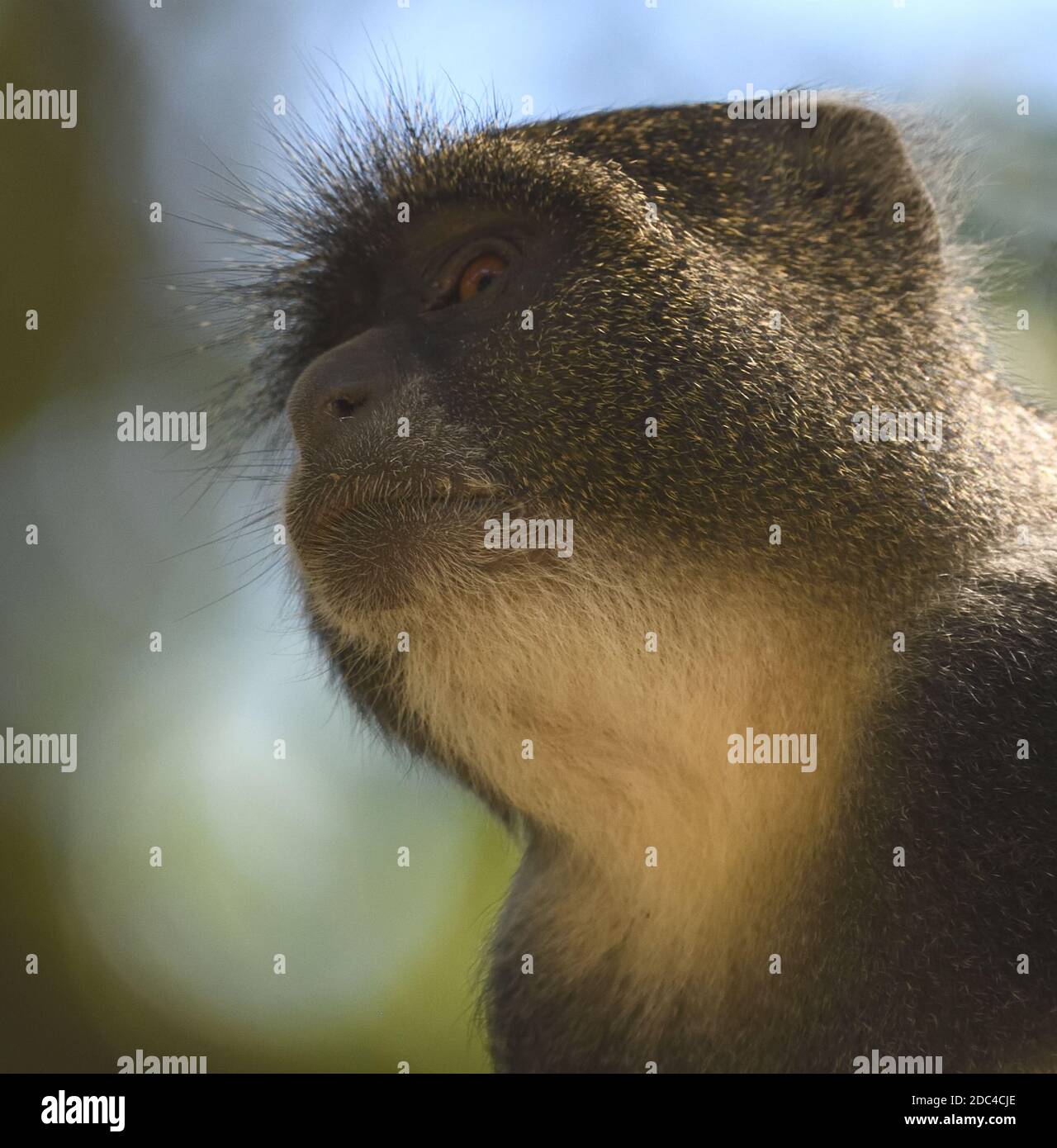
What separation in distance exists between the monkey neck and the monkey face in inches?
7.9

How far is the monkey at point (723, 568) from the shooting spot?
4.07 meters

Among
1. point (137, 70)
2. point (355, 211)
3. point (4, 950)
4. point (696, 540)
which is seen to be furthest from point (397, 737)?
point (137, 70)

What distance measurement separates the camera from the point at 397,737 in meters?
5.23

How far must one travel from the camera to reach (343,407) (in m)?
4.37

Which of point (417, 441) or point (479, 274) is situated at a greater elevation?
point (479, 274)

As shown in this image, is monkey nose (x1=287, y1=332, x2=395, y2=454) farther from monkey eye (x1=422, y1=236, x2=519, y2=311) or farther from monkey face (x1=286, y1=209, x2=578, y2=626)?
monkey eye (x1=422, y1=236, x2=519, y2=311)

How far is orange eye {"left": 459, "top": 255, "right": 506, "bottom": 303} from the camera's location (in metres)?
4.58

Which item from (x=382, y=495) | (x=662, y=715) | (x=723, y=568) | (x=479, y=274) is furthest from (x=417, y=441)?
(x=662, y=715)

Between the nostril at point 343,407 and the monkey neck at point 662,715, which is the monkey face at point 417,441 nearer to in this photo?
the nostril at point 343,407

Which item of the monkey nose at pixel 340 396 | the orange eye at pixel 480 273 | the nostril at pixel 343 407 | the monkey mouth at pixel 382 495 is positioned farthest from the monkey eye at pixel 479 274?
the monkey mouth at pixel 382 495

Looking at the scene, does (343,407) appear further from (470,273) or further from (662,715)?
(662,715)

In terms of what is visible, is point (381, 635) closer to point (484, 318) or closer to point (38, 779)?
point (484, 318)

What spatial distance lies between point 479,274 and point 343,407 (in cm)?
73

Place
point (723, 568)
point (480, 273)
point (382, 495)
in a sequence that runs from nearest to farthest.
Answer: point (723, 568) → point (382, 495) → point (480, 273)
